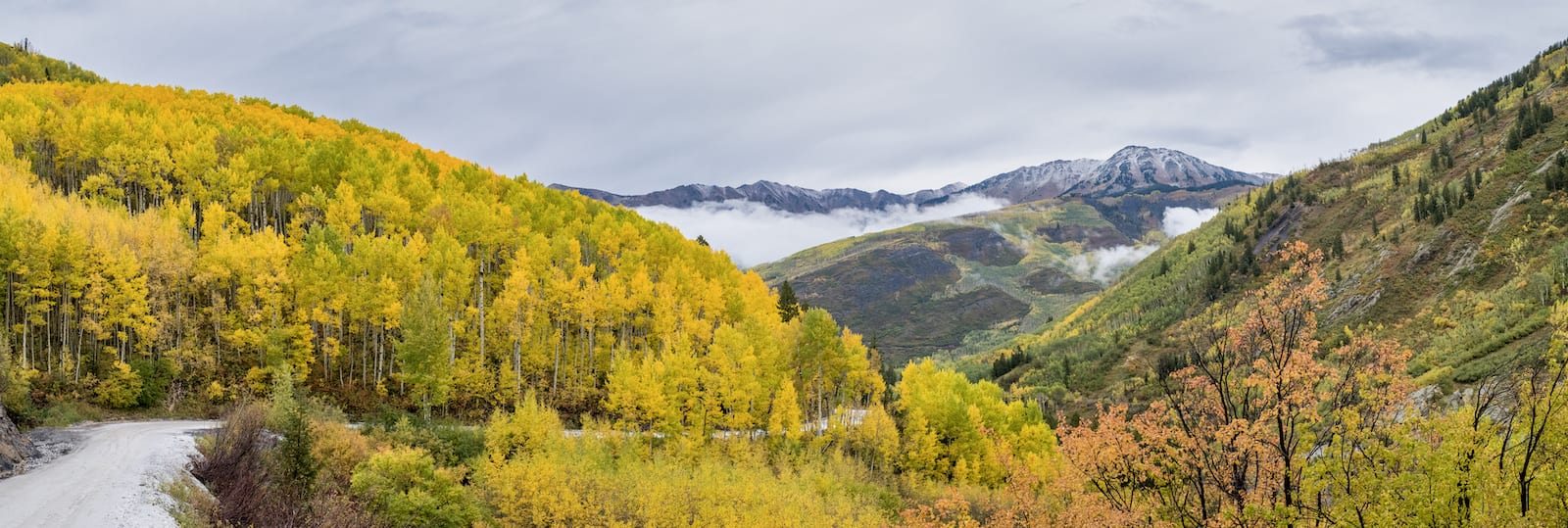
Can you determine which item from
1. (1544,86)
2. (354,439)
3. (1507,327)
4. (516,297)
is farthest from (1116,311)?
(354,439)

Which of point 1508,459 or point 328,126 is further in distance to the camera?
point 328,126

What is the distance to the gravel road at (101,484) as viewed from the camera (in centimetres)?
2306

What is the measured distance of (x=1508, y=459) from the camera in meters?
15.6

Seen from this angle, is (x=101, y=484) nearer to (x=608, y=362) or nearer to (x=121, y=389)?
(x=121, y=389)

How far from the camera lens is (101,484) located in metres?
26.6

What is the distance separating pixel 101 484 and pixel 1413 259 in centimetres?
11106

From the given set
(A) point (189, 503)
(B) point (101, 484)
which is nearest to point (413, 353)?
(B) point (101, 484)

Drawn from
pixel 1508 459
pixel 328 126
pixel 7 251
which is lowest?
pixel 1508 459

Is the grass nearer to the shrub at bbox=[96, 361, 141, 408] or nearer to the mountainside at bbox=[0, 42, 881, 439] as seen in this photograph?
the mountainside at bbox=[0, 42, 881, 439]

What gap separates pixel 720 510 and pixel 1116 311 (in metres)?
159

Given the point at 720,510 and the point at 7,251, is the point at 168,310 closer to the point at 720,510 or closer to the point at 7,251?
the point at 7,251

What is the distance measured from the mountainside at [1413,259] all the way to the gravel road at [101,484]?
102 ft

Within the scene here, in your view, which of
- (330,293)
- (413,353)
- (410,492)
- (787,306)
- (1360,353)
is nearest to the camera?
(1360,353)

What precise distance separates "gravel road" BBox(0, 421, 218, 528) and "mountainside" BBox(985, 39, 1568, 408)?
3116 cm
